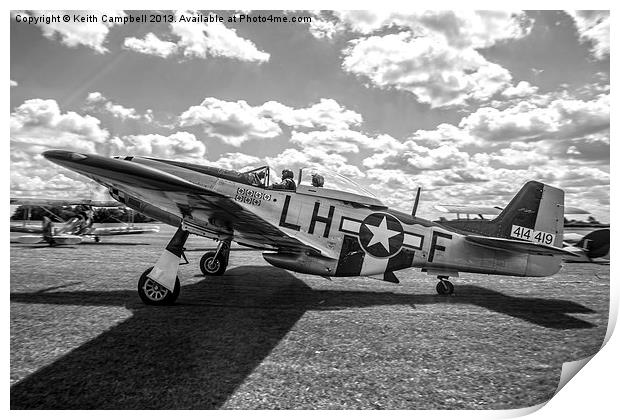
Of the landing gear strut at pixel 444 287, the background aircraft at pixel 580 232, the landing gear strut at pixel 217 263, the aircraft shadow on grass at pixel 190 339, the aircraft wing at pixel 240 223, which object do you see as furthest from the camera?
the landing gear strut at pixel 217 263

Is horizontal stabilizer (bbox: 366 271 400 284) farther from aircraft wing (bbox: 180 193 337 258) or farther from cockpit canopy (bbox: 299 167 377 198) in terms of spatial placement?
cockpit canopy (bbox: 299 167 377 198)

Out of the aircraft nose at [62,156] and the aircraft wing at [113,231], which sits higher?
the aircraft nose at [62,156]

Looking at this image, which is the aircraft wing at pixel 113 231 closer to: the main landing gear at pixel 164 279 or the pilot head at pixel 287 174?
the main landing gear at pixel 164 279

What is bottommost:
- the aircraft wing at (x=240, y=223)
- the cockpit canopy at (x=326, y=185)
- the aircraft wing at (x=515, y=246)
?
the aircraft wing at (x=240, y=223)

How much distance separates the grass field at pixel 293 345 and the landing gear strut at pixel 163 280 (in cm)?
16

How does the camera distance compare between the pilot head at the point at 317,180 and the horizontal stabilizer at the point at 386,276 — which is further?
the horizontal stabilizer at the point at 386,276

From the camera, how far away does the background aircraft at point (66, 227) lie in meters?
3.17

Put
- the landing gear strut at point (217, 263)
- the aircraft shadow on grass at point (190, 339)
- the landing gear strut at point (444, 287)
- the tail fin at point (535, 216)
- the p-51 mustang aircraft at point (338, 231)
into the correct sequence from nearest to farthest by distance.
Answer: the aircraft shadow on grass at point (190, 339), the tail fin at point (535, 216), the p-51 mustang aircraft at point (338, 231), the landing gear strut at point (444, 287), the landing gear strut at point (217, 263)

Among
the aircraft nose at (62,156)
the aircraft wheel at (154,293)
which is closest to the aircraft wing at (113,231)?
the aircraft wheel at (154,293)

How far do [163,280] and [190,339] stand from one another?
1.31m

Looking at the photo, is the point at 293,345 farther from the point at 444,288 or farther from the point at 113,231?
the point at 113,231

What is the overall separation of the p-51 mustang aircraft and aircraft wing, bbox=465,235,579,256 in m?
0.01

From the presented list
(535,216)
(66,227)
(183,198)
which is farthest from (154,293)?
(66,227)
